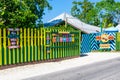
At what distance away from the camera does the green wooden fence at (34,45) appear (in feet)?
63.0

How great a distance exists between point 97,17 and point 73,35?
205ft

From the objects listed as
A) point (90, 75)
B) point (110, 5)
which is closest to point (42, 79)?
point (90, 75)

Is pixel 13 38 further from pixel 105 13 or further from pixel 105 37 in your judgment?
pixel 105 13

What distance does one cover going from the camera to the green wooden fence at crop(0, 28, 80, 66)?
1919 cm

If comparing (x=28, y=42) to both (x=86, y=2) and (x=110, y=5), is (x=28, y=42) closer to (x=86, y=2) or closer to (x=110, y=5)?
(x=110, y=5)

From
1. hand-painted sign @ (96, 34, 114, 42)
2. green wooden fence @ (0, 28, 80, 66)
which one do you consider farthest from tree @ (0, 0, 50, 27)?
hand-painted sign @ (96, 34, 114, 42)

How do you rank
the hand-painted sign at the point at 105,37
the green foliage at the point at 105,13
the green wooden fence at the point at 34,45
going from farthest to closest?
the green foliage at the point at 105,13, the hand-painted sign at the point at 105,37, the green wooden fence at the point at 34,45

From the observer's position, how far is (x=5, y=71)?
18047 millimetres

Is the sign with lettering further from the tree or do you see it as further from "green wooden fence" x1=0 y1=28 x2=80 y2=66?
the tree

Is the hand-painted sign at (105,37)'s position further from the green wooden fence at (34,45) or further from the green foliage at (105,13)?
the green foliage at (105,13)

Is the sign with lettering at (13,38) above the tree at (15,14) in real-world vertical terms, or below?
below

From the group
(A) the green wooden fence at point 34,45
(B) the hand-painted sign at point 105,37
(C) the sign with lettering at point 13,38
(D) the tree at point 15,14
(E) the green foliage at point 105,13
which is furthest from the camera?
(E) the green foliage at point 105,13

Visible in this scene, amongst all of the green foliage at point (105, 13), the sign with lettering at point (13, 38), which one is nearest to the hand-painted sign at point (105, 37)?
the sign with lettering at point (13, 38)

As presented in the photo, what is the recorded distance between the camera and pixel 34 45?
844 inches
